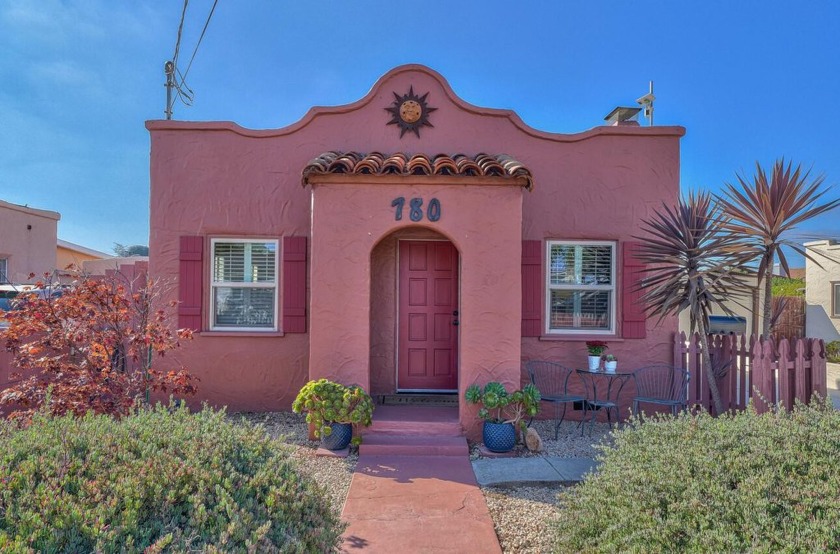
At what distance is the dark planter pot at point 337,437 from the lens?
545cm

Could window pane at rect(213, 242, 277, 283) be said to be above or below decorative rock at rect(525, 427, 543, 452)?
above

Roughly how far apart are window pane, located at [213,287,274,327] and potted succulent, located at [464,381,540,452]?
133 inches

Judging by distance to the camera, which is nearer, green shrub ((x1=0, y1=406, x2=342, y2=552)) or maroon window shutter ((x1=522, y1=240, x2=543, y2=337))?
green shrub ((x1=0, y1=406, x2=342, y2=552))

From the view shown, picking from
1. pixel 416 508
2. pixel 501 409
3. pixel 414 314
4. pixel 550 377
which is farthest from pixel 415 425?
pixel 550 377

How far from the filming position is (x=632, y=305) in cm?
698

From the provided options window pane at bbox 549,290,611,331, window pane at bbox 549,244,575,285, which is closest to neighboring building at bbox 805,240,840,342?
window pane at bbox 549,290,611,331

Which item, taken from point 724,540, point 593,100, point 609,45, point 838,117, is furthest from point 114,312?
point 838,117

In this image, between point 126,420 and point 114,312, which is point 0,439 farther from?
point 114,312

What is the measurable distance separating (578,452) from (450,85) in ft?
17.6

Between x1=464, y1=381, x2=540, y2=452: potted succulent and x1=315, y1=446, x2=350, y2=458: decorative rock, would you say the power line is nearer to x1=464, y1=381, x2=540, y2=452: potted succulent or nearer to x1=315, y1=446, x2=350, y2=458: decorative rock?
x1=315, y1=446, x2=350, y2=458: decorative rock

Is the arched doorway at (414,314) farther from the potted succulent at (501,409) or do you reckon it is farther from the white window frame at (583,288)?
the potted succulent at (501,409)

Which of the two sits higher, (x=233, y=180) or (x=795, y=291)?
(x=233, y=180)

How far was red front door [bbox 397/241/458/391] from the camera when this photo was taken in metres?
7.12

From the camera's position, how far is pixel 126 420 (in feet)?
9.07
